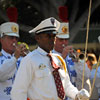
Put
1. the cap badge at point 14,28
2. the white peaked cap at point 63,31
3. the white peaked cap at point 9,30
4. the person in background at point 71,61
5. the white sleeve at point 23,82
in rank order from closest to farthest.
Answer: the white sleeve at point 23,82 < the white peaked cap at point 9,30 < the cap badge at point 14,28 < the person in background at point 71,61 < the white peaked cap at point 63,31

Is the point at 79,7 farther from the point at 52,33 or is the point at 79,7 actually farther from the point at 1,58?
the point at 52,33

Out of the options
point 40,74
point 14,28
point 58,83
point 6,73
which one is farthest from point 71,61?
point 40,74

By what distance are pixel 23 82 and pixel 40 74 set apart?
22cm

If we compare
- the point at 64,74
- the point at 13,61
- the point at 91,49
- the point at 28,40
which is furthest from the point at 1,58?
the point at 91,49

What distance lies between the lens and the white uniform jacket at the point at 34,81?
4.72m

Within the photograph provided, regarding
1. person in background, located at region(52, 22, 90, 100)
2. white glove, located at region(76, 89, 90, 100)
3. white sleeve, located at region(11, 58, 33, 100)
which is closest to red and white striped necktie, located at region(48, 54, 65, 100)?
white glove, located at region(76, 89, 90, 100)

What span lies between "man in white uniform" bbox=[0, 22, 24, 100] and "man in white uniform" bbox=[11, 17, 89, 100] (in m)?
1.12

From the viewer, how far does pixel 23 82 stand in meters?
4.73

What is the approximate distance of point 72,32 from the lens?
1451cm

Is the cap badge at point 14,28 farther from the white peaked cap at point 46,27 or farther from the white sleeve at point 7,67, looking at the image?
the white peaked cap at point 46,27

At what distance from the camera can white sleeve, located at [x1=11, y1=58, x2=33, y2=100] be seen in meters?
4.70

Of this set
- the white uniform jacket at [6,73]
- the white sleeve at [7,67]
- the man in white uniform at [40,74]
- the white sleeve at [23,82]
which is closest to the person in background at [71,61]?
the white uniform jacket at [6,73]

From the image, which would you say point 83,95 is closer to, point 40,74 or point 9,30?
point 40,74

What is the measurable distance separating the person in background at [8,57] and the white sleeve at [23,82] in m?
1.25
